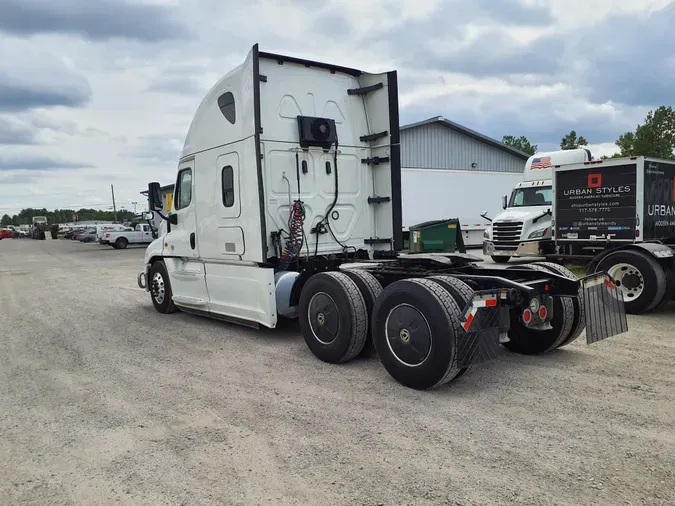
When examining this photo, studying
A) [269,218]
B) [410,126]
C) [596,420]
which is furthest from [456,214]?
[596,420]

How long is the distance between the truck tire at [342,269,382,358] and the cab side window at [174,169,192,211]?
11.3 feet

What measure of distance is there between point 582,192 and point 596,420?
7420 millimetres

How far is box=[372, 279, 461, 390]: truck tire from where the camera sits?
14.8 feet

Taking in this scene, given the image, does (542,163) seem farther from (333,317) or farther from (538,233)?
(333,317)

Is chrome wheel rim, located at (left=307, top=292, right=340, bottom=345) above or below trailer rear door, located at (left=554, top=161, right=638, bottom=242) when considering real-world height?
below

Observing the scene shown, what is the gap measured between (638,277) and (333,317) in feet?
17.4

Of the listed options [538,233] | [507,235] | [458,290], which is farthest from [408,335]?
[507,235]

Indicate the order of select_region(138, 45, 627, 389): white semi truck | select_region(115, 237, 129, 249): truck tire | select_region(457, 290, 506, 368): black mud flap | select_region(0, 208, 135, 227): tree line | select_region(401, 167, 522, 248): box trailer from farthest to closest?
select_region(0, 208, 135, 227): tree line, select_region(115, 237, 129, 249): truck tire, select_region(401, 167, 522, 248): box trailer, select_region(138, 45, 627, 389): white semi truck, select_region(457, 290, 506, 368): black mud flap

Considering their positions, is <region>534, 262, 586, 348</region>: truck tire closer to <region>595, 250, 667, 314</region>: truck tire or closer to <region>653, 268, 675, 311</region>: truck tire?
<region>595, 250, 667, 314</region>: truck tire

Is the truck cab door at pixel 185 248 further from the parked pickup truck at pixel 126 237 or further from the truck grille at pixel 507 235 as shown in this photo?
the parked pickup truck at pixel 126 237

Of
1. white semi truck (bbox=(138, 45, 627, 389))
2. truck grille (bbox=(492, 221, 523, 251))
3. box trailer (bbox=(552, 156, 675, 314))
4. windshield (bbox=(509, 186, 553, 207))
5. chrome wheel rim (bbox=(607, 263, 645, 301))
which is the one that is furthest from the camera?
windshield (bbox=(509, 186, 553, 207))

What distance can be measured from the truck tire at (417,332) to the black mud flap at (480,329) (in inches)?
3.2

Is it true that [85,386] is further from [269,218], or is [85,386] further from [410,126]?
[410,126]

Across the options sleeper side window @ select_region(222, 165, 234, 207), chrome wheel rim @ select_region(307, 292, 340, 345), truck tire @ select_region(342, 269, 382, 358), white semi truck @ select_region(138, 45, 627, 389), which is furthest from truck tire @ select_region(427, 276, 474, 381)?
sleeper side window @ select_region(222, 165, 234, 207)
